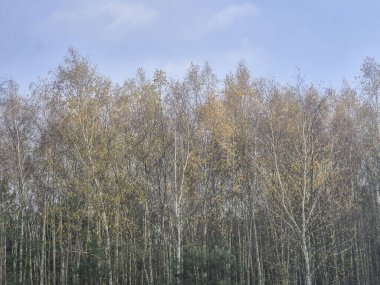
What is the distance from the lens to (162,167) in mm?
20266

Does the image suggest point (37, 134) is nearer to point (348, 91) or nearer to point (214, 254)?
point (214, 254)

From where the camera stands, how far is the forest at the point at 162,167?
1862 centimetres

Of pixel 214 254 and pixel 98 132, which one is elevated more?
pixel 98 132

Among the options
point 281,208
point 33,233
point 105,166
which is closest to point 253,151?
point 281,208

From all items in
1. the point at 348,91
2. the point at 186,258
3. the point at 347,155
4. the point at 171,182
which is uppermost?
the point at 348,91

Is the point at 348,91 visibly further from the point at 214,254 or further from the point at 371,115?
the point at 214,254

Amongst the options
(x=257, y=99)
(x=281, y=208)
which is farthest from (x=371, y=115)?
(x=281, y=208)

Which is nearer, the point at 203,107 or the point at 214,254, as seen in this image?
the point at 214,254

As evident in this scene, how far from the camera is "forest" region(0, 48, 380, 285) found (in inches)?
733

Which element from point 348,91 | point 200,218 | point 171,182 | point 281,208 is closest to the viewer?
point 281,208

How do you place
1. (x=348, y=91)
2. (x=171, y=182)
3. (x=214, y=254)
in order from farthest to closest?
(x=348, y=91)
(x=171, y=182)
(x=214, y=254)

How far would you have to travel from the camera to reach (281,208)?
608 inches

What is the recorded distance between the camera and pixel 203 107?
20.5m

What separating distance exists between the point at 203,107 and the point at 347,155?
803 cm
